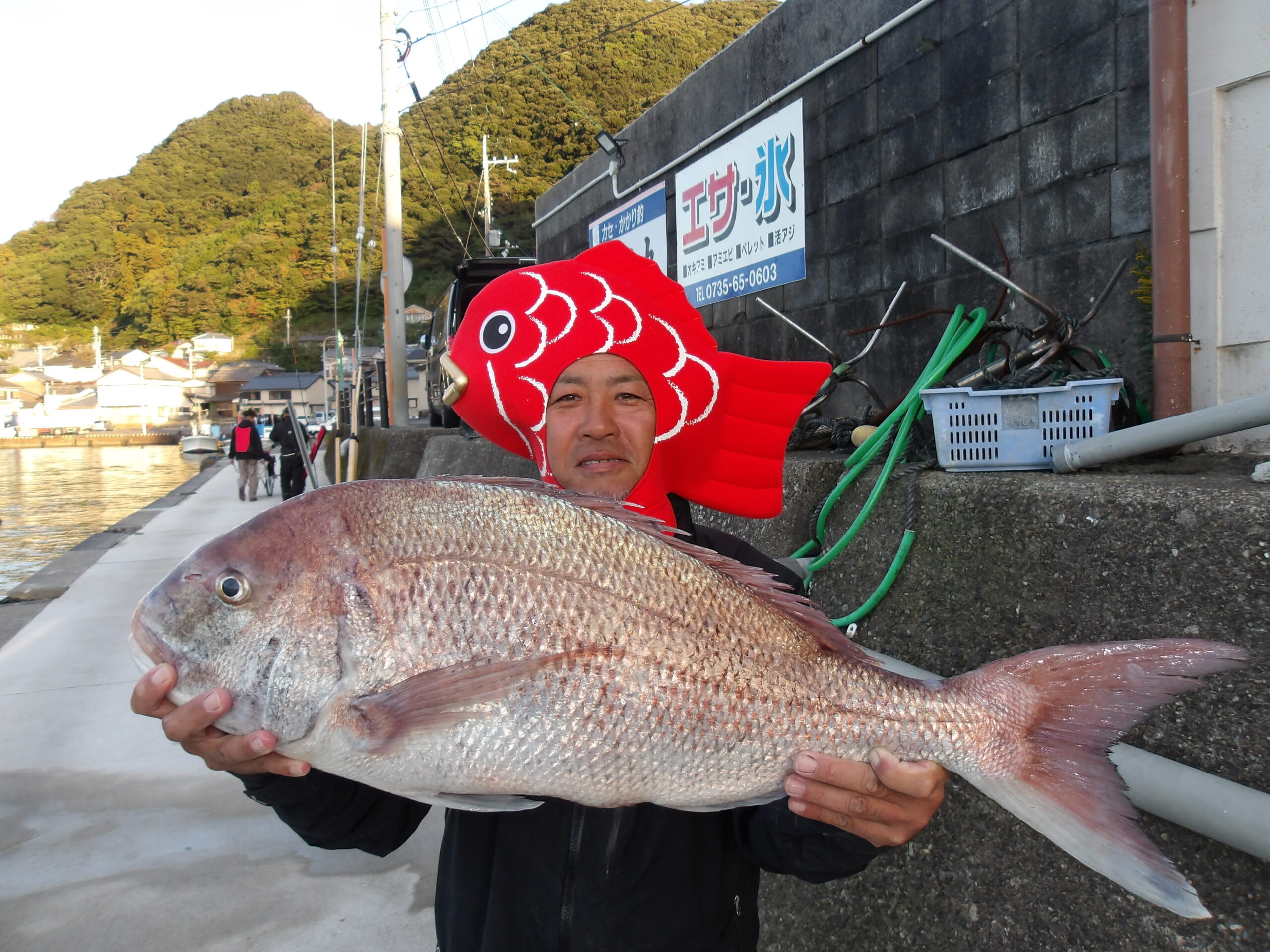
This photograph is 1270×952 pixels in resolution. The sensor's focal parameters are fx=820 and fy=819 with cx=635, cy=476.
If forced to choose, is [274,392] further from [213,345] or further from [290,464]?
[290,464]

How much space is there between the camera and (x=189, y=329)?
3984 inches

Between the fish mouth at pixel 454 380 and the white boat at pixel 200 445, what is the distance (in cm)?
4251

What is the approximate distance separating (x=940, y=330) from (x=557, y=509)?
3.27 m

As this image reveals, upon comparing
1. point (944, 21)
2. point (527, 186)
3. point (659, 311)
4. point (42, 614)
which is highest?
point (527, 186)

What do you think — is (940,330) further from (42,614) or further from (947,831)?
(42,614)

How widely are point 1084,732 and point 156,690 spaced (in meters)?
1.46

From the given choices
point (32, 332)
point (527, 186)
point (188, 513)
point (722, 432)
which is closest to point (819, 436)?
point (722, 432)

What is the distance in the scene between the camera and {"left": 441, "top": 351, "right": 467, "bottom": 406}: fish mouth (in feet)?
6.54

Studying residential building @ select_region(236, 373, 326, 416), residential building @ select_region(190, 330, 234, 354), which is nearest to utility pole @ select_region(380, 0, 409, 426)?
residential building @ select_region(236, 373, 326, 416)

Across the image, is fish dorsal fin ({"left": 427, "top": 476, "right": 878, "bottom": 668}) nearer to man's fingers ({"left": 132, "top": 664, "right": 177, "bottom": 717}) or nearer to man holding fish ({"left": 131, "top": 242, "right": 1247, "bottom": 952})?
man holding fish ({"left": 131, "top": 242, "right": 1247, "bottom": 952})

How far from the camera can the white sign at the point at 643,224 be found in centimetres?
715

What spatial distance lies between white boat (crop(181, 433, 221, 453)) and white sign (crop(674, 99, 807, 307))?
39077 mm

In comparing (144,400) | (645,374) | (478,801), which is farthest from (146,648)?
(144,400)

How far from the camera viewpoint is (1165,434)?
213 cm
